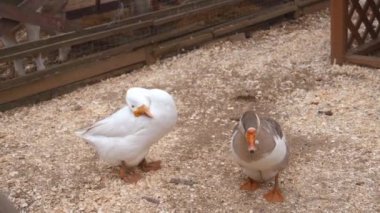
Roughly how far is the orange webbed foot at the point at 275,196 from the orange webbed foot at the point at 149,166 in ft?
2.46

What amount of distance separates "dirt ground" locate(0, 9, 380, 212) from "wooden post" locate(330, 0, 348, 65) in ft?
0.39

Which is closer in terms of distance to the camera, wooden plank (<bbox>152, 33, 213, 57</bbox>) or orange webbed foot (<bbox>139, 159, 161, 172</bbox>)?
orange webbed foot (<bbox>139, 159, 161, 172</bbox>)

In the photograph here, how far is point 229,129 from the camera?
14.3 feet

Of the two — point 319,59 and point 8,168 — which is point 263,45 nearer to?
point 319,59

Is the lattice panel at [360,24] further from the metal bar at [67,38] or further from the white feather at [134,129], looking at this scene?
the white feather at [134,129]

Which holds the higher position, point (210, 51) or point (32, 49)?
point (32, 49)

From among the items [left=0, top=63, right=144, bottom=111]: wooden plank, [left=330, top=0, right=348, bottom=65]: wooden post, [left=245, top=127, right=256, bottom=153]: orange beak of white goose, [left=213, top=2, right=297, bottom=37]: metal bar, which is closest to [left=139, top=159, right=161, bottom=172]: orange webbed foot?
[left=245, top=127, right=256, bottom=153]: orange beak of white goose

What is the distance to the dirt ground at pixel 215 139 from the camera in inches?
138

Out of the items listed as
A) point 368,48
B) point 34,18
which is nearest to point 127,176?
point 34,18

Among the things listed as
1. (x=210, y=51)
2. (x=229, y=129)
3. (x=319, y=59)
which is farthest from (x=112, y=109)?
(x=319, y=59)

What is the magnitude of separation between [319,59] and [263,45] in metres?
0.76

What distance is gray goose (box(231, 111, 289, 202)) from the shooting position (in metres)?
3.13

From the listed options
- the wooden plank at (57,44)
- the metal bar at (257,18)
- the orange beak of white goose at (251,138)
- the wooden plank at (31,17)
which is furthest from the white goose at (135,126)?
the metal bar at (257,18)

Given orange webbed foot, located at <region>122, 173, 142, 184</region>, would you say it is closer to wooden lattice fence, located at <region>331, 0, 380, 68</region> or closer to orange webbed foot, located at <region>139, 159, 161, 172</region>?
orange webbed foot, located at <region>139, 159, 161, 172</region>
